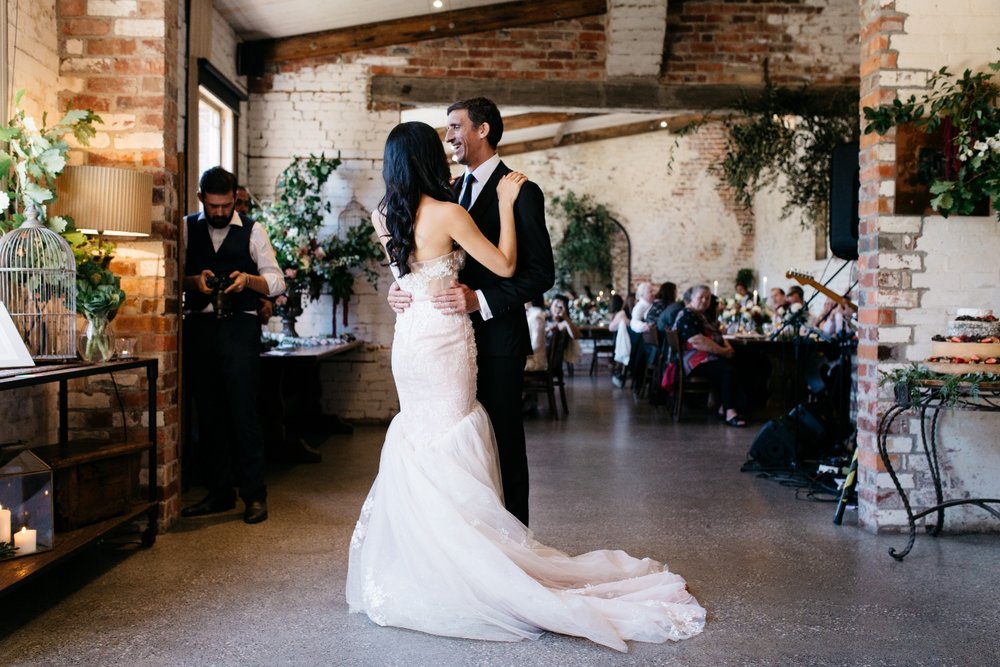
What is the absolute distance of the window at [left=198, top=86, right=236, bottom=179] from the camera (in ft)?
23.5

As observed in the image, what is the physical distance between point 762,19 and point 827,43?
24.9 inches

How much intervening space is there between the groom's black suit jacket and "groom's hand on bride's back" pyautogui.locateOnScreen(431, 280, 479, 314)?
0.07 m

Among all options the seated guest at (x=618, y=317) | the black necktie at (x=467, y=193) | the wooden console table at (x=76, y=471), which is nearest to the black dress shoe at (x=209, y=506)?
the wooden console table at (x=76, y=471)

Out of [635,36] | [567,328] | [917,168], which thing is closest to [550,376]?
[567,328]

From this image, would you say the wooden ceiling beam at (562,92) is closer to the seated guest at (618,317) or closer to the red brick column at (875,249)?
the red brick column at (875,249)

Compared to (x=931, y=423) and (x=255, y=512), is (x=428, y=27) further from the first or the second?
(x=931, y=423)

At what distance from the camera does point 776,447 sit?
5.76m

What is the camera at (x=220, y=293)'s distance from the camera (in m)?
4.20

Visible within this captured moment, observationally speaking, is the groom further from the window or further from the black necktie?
the window

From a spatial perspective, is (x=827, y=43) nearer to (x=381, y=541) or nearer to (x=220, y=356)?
(x=220, y=356)

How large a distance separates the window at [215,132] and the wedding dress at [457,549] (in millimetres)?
4738

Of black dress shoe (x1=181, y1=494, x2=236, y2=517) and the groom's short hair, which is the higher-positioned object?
the groom's short hair

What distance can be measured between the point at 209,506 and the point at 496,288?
227cm

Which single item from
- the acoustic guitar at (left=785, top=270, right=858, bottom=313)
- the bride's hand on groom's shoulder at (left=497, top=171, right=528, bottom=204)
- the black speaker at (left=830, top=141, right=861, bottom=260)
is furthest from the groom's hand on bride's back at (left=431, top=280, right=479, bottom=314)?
the acoustic guitar at (left=785, top=270, right=858, bottom=313)
